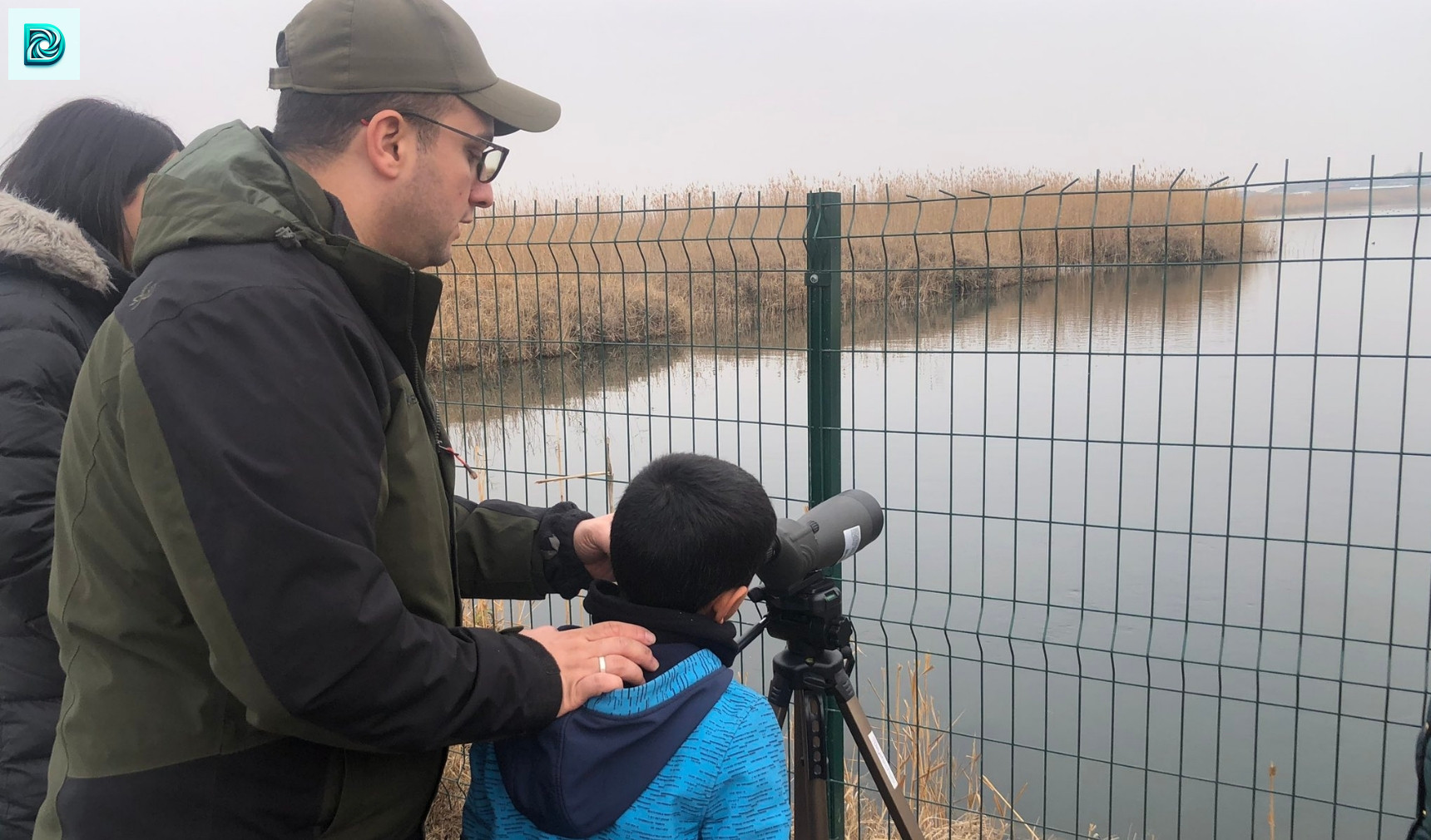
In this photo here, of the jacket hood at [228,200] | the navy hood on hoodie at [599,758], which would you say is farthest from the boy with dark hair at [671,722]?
the jacket hood at [228,200]

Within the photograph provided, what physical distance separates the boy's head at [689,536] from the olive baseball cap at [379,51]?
0.50 m

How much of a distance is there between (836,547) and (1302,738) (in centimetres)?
361

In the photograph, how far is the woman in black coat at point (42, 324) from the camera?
1.47 m

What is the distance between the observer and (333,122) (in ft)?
3.57

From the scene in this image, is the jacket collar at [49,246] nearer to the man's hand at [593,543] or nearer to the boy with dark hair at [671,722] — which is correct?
the man's hand at [593,543]

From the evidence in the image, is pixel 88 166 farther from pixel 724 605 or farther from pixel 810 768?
pixel 810 768

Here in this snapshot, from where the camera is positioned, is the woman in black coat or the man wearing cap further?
the woman in black coat

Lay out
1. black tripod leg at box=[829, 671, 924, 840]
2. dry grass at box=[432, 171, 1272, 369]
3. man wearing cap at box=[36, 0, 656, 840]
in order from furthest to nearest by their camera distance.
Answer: dry grass at box=[432, 171, 1272, 369] → black tripod leg at box=[829, 671, 924, 840] → man wearing cap at box=[36, 0, 656, 840]

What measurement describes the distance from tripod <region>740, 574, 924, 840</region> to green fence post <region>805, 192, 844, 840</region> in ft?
1.36

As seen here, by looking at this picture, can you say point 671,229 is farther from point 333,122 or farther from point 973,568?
point 973,568

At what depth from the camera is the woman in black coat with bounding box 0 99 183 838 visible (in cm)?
147

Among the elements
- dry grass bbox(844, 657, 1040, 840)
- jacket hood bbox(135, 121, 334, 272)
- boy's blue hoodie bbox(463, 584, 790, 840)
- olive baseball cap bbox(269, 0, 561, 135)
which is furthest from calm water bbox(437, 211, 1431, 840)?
jacket hood bbox(135, 121, 334, 272)

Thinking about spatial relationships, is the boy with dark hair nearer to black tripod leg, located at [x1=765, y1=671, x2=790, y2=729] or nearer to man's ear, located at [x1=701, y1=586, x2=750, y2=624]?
man's ear, located at [x1=701, y1=586, x2=750, y2=624]

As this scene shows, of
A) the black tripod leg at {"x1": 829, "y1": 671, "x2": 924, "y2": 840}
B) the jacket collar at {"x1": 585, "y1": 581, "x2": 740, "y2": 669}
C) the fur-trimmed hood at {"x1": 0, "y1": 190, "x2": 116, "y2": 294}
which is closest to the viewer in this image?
the jacket collar at {"x1": 585, "y1": 581, "x2": 740, "y2": 669}
